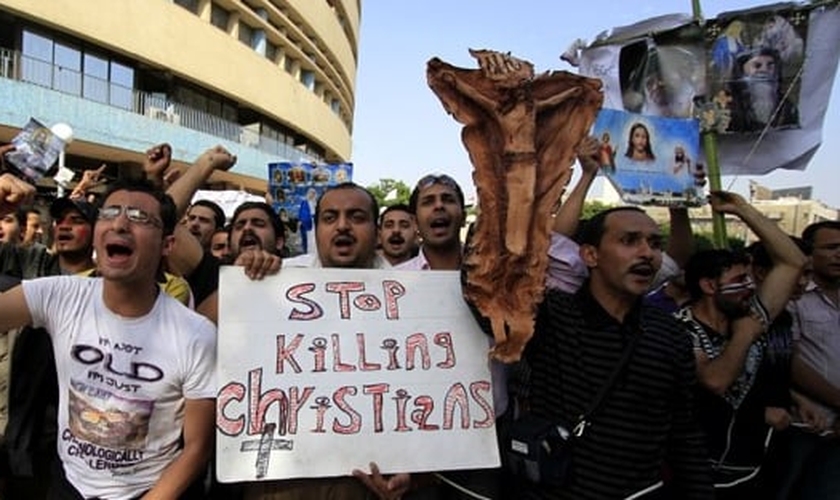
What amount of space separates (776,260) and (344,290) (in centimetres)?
183

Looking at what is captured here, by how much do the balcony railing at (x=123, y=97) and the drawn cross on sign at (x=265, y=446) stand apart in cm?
1600

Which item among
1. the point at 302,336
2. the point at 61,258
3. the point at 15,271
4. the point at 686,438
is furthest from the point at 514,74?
the point at 15,271

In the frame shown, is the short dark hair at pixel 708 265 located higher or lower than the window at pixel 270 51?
lower

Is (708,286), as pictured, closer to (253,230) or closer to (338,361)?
(338,361)

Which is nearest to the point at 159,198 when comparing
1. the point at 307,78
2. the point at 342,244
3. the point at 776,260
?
the point at 342,244

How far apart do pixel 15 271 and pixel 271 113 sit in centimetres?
2416

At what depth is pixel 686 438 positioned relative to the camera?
7.73 ft

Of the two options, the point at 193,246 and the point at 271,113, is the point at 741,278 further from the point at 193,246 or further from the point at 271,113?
the point at 271,113

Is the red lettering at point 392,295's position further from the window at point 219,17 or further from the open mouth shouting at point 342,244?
the window at point 219,17

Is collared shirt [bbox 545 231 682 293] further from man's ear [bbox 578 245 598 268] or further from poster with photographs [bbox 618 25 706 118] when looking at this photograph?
poster with photographs [bbox 618 25 706 118]

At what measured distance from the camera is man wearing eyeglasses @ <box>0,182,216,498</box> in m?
2.04

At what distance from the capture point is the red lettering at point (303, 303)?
2324mm

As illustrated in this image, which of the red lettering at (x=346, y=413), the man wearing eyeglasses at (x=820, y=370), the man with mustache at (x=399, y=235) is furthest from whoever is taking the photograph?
the man with mustache at (x=399, y=235)

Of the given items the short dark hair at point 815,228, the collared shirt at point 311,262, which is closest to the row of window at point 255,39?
the collared shirt at point 311,262
